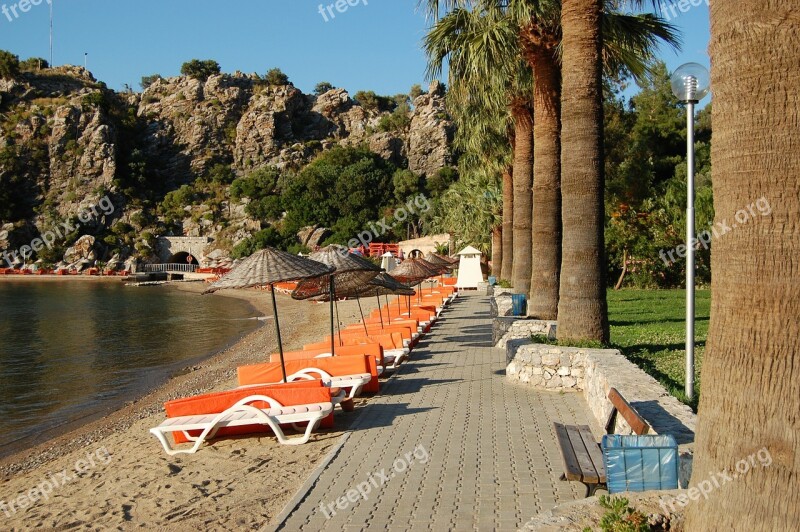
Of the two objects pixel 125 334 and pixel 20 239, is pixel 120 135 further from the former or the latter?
pixel 125 334

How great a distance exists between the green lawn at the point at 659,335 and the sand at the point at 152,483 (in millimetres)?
4309

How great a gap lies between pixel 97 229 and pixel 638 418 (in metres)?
94.8

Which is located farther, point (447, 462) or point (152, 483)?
point (152, 483)

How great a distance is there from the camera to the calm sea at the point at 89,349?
15234 mm

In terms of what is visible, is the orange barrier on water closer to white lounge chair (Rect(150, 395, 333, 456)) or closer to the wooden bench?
white lounge chair (Rect(150, 395, 333, 456))

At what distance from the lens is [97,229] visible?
298 ft

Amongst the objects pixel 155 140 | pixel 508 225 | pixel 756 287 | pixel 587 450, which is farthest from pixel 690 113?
pixel 155 140

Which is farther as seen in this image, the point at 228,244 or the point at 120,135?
the point at 120,135

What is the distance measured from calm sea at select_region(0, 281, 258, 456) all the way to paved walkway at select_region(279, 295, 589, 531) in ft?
24.4

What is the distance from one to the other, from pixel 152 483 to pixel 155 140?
109 m

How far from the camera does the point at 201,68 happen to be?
121m

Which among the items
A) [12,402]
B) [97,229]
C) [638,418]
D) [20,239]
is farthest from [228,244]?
[638,418]

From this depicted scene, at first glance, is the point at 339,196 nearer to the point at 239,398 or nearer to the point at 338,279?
the point at 338,279

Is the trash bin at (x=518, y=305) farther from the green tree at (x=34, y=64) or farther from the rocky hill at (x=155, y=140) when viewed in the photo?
the green tree at (x=34, y=64)
